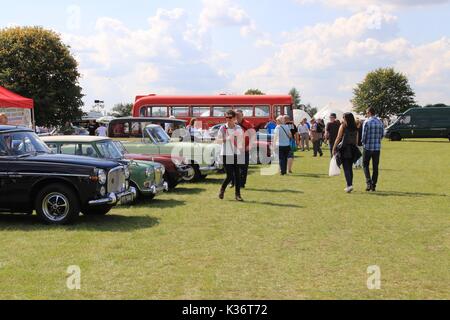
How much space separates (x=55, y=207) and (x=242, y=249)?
3.46 metres

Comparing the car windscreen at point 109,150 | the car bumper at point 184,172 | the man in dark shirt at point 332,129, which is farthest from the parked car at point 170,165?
the man in dark shirt at point 332,129

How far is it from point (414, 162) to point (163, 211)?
48.7 ft

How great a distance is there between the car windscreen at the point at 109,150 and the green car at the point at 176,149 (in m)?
2.70

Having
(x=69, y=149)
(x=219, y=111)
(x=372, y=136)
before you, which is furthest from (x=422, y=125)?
(x=69, y=149)

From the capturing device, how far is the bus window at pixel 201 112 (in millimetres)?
35344

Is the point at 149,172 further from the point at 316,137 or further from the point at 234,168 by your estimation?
the point at 316,137

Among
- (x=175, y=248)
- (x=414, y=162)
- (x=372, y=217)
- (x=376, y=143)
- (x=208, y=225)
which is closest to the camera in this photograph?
(x=175, y=248)

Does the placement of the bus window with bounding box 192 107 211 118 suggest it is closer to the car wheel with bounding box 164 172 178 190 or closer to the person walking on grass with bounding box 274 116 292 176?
Answer: the person walking on grass with bounding box 274 116 292 176

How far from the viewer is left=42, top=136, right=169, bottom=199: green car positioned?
11531 mm

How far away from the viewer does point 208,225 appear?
9.62 meters

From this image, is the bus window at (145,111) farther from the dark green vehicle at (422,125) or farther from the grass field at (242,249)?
the grass field at (242,249)
